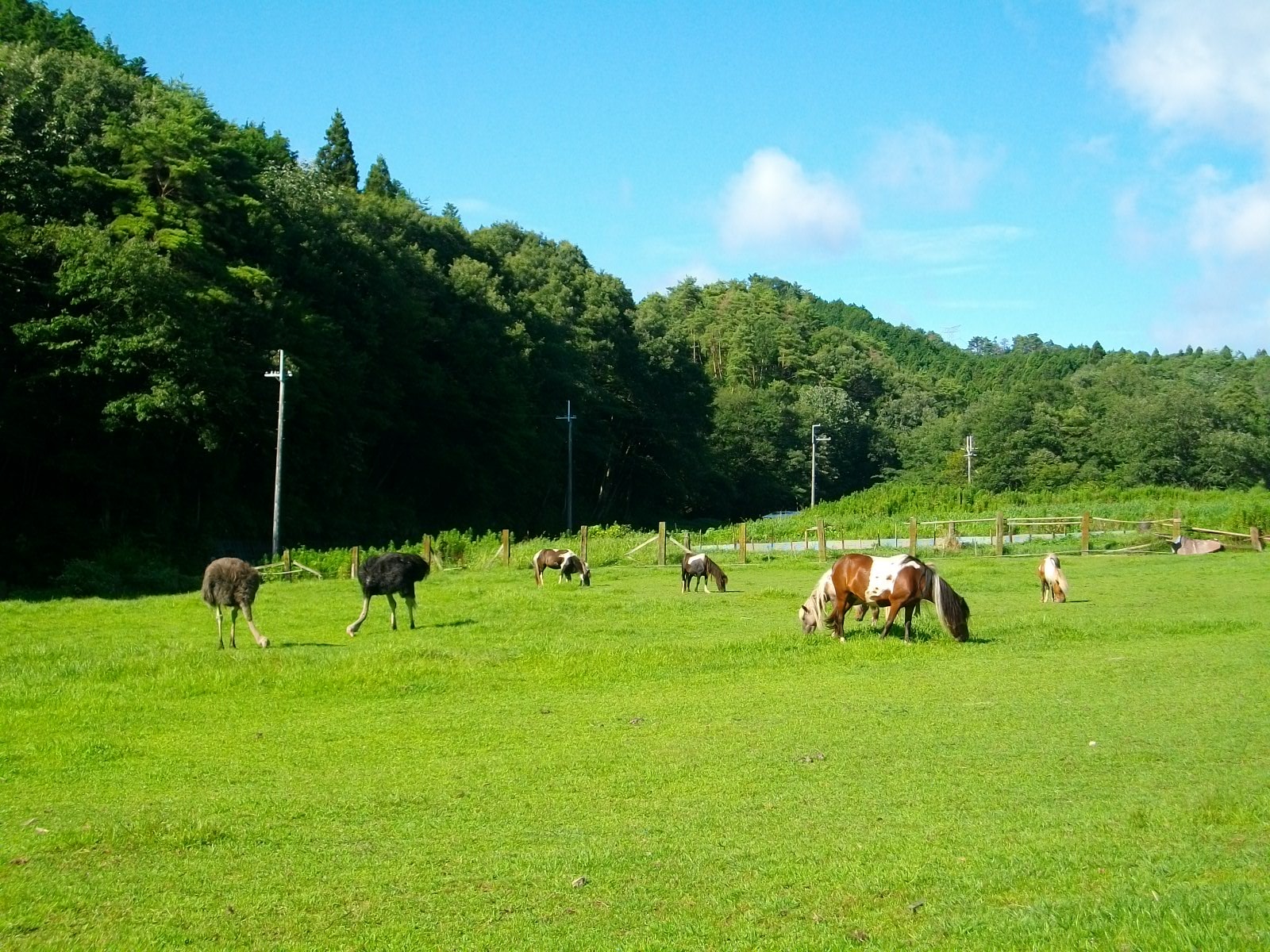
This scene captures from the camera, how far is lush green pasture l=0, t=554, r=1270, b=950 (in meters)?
6.48

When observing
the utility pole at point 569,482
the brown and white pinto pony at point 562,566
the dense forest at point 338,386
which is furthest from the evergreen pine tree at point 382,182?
the brown and white pinto pony at point 562,566

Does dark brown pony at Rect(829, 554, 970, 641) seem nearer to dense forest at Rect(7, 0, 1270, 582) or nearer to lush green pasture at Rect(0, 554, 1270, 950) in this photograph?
lush green pasture at Rect(0, 554, 1270, 950)

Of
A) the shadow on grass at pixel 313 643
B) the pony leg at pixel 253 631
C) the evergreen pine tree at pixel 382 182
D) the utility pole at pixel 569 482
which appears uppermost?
the evergreen pine tree at pixel 382 182

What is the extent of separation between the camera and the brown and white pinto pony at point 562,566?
3316cm

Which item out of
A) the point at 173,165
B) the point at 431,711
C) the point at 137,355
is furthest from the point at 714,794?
the point at 173,165

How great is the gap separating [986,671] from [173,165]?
41439 mm

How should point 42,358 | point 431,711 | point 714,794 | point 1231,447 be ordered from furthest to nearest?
point 1231,447 → point 42,358 → point 431,711 → point 714,794

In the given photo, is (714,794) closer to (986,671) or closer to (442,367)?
(986,671)

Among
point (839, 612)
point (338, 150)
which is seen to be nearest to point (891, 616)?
point (839, 612)

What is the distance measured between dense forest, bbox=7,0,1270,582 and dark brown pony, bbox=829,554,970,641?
95.0 feet

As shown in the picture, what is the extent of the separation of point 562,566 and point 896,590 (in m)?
16.4

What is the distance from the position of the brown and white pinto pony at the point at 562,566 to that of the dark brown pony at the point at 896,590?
14.3m

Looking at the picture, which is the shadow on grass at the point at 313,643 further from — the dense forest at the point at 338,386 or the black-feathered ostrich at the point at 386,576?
the dense forest at the point at 338,386

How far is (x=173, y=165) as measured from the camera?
4703 cm
